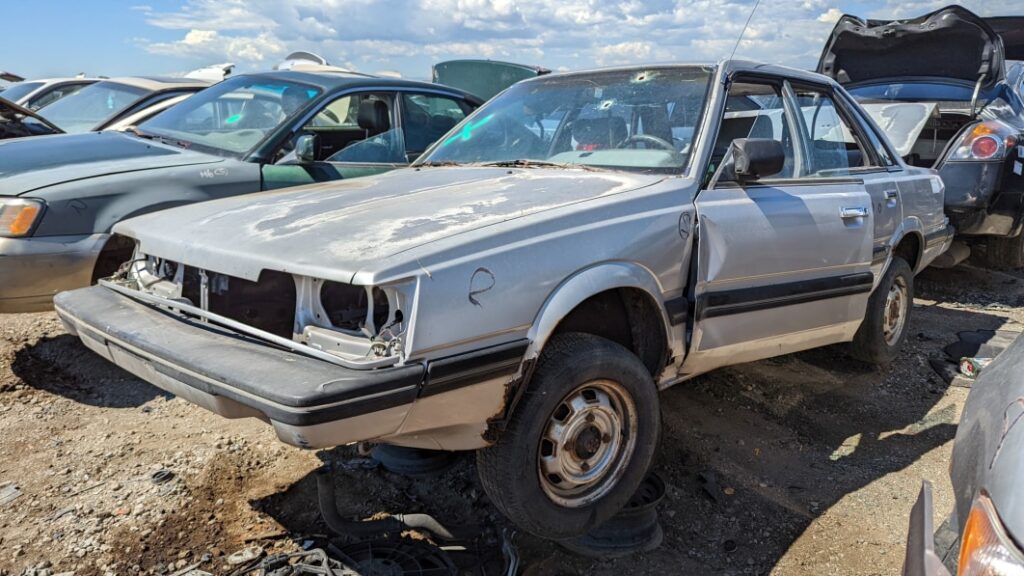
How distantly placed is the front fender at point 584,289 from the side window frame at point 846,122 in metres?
1.52

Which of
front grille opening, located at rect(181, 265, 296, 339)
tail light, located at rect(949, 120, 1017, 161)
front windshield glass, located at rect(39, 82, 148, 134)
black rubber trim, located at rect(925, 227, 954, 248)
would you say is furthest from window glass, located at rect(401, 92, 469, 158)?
tail light, located at rect(949, 120, 1017, 161)

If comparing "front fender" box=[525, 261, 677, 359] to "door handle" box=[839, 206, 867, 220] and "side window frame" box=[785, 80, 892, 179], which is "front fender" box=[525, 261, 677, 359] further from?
"side window frame" box=[785, 80, 892, 179]

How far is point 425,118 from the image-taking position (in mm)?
5363

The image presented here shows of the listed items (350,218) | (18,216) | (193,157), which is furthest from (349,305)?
(193,157)

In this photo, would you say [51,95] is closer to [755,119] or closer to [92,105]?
[92,105]

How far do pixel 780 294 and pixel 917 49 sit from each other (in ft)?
15.4

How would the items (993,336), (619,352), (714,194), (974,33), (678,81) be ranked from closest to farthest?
(619,352) → (714,194) → (678,81) → (993,336) → (974,33)

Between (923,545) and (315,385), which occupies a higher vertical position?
(315,385)

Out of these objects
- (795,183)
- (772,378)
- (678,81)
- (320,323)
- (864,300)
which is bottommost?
(772,378)

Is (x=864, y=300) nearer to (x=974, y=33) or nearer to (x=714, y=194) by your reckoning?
(x=714, y=194)

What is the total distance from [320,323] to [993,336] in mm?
4645

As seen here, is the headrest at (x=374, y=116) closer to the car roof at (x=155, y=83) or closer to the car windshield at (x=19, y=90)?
the car roof at (x=155, y=83)

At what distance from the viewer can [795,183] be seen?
3428 millimetres

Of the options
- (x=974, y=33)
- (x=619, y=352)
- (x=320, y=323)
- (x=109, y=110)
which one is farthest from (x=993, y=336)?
(x=109, y=110)
